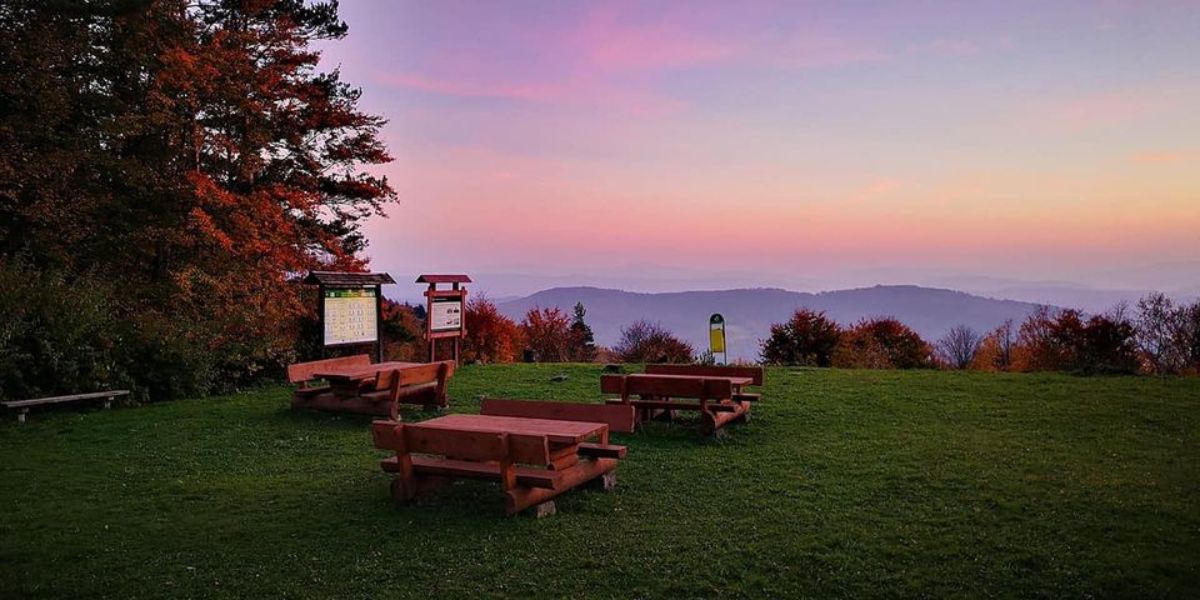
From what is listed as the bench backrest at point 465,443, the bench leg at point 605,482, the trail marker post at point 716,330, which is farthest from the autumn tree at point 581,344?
the bench backrest at point 465,443

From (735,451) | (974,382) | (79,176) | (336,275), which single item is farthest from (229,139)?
(974,382)

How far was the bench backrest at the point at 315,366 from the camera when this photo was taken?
11500 mm

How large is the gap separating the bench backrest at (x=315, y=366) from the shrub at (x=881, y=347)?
47.9 ft

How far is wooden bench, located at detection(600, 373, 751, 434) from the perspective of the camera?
962 cm

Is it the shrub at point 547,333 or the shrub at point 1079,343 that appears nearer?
the shrub at point 1079,343

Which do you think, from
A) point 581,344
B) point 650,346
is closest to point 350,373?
point 650,346

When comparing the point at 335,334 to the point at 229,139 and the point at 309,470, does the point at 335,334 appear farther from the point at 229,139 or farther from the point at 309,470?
the point at 229,139

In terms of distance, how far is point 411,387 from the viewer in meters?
12.0

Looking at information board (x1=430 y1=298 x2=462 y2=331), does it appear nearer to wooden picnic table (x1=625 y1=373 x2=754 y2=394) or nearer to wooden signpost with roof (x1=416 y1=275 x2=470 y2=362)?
wooden signpost with roof (x1=416 y1=275 x2=470 y2=362)

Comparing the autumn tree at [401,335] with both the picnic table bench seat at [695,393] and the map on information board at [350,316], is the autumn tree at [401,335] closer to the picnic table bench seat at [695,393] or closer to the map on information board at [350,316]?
the map on information board at [350,316]

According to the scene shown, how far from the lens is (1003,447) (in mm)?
8828

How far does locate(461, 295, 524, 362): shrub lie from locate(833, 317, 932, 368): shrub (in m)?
11.8

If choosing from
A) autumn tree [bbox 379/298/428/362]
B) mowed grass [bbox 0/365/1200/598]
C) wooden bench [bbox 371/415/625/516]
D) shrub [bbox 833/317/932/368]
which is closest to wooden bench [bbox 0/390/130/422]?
mowed grass [bbox 0/365/1200/598]

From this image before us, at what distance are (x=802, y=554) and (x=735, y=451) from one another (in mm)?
3653
